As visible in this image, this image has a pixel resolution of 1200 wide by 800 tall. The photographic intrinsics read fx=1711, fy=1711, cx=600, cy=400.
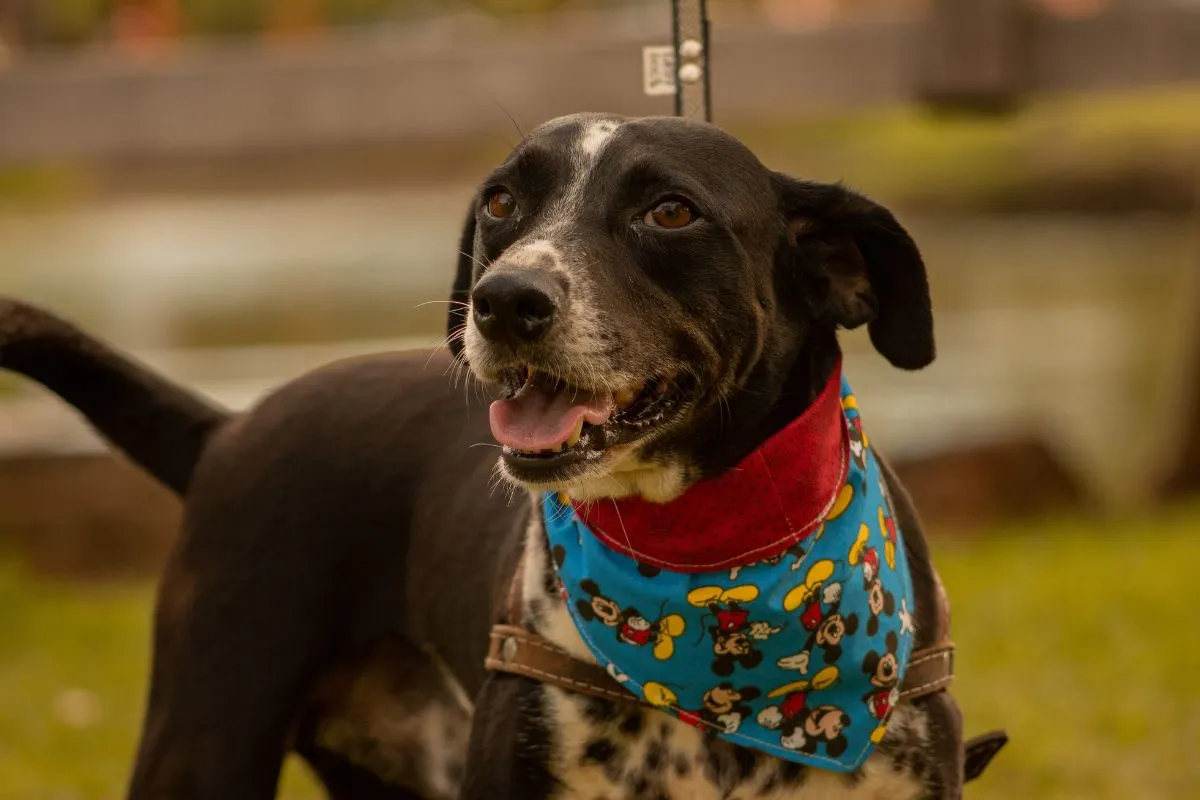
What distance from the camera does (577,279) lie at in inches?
96.9

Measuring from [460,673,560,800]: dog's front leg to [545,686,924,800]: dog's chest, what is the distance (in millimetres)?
18

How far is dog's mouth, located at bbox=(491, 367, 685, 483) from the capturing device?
2.46 meters

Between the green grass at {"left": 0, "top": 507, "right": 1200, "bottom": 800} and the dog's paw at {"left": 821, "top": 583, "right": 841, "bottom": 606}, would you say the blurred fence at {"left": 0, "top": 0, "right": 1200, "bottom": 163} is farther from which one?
the dog's paw at {"left": 821, "top": 583, "right": 841, "bottom": 606}

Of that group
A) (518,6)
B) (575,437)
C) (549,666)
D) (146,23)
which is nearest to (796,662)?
(549,666)

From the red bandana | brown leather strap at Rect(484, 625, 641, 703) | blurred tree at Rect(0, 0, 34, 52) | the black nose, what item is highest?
the black nose

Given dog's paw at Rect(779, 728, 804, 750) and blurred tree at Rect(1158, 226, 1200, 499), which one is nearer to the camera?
dog's paw at Rect(779, 728, 804, 750)

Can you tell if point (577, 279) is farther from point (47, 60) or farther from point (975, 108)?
point (47, 60)

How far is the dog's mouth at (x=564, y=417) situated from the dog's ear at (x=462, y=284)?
→ 0.36 metres

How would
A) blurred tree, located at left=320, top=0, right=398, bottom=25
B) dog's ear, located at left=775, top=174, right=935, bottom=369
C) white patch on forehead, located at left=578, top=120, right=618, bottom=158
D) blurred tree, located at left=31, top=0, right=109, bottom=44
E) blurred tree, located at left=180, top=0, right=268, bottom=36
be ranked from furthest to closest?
blurred tree, located at left=180, top=0, right=268, bottom=36
blurred tree, located at left=320, top=0, right=398, bottom=25
blurred tree, located at left=31, top=0, right=109, bottom=44
dog's ear, located at left=775, top=174, right=935, bottom=369
white patch on forehead, located at left=578, top=120, right=618, bottom=158

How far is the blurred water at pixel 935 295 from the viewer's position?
28.3 ft

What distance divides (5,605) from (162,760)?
3251 millimetres

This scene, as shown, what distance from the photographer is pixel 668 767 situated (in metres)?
2.69

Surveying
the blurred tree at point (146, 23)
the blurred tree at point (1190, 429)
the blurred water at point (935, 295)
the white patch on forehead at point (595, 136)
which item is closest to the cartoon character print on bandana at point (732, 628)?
the white patch on forehead at point (595, 136)

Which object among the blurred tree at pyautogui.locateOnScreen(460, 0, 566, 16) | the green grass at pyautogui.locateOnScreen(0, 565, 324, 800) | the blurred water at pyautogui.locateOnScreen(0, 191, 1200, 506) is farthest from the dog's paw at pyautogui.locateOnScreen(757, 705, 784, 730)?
the blurred tree at pyautogui.locateOnScreen(460, 0, 566, 16)
